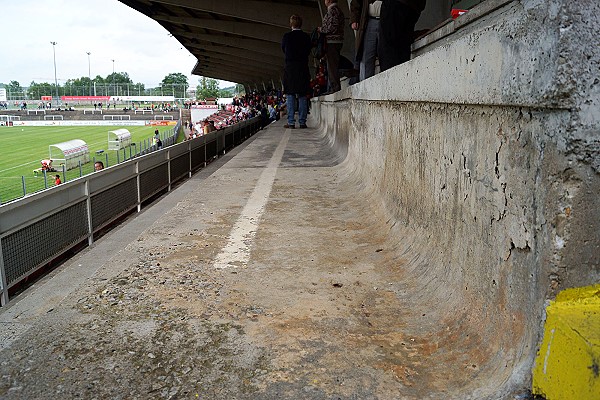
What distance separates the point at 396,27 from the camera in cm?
491

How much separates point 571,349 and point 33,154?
5272 centimetres

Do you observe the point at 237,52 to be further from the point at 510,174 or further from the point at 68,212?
the point at 510,174

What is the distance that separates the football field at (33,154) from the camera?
2956cm

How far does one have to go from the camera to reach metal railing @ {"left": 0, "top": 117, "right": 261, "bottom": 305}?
419 cm

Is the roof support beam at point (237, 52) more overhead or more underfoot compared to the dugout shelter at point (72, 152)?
more overhead

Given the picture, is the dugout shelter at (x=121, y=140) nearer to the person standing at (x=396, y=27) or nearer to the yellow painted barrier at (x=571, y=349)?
the person standing at (x=396, y=27)

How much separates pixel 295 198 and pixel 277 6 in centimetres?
2174

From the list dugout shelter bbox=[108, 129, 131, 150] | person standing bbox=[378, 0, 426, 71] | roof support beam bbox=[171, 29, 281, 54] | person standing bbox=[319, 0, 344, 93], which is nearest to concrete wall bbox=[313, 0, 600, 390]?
person standing bbox=[378, 0, 426, 71]

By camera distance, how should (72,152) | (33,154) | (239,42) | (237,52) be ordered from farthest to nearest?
(33,154), (237,52), (239,42), (72,152)

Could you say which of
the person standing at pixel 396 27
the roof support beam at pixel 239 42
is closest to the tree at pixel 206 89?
Answer: the roof support beam at pixel 239 42

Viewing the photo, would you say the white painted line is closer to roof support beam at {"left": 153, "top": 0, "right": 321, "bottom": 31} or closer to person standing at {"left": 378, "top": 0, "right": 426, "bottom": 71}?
person standing at {"left": 378, "top": 0, "right": 426, "bottom": 71}

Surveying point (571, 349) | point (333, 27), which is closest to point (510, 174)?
point (571, 349)

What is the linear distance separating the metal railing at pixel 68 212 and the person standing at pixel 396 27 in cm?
321

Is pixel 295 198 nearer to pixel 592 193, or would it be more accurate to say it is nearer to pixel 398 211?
pixel 398 211
